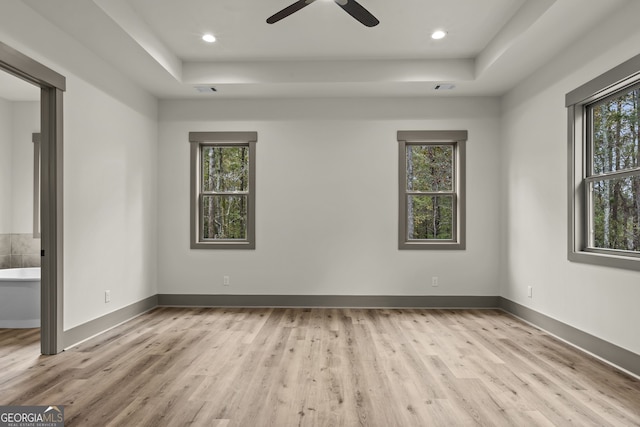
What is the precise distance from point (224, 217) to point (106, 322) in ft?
6.46

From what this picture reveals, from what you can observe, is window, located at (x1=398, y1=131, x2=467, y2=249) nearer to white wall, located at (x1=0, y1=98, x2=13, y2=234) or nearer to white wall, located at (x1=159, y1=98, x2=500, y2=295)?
white wall, located at (x1=159, y1=98, x2=500, y2=295)

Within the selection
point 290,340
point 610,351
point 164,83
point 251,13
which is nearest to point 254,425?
point 290,340

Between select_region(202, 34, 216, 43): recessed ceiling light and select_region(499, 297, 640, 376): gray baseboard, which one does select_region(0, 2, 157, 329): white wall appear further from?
select_region(499, 297, 640, 376): gray baseboard

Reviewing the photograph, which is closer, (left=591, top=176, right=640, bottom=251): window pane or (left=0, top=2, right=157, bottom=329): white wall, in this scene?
(left=591, top=176, right=640, bottom=251): window pane

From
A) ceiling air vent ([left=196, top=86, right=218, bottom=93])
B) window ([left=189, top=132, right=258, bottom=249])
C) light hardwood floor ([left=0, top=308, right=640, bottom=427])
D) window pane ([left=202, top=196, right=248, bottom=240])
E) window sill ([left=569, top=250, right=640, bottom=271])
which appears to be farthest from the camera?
window pane ([left=202, top=196, right=248, bottom=240])

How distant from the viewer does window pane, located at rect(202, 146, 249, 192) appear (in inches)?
219

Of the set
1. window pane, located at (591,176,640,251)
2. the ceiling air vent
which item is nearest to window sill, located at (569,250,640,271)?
window pane, located at (591,176,640,251)

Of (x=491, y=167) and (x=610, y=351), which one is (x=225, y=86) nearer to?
(x=491, y=167)

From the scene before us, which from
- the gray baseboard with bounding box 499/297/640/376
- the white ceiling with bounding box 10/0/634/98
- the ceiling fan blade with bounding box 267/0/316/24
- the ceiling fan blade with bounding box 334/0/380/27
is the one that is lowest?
the gray baseboard with bounding box 499/297/640/376

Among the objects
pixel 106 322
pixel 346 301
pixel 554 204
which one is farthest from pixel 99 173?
pixel 554 204

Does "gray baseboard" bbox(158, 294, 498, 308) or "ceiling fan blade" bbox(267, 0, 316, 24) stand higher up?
"ceiling fan blade" bbox(267, 0, 316, 24)

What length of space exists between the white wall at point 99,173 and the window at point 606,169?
4540 mm

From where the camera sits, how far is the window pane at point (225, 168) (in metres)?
5.56

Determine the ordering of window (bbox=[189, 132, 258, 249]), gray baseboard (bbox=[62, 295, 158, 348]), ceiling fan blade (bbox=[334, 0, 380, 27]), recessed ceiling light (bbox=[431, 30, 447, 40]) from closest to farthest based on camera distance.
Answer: ceiling fan blade (bbox=[334, 0, 380, 27])
gray baseboard (bbox=[62, 295, 158, 348])
recessed ceiling light (bbox=[431, 30, 447, 40])
window (bbox=[189, 132, 258, 249])
